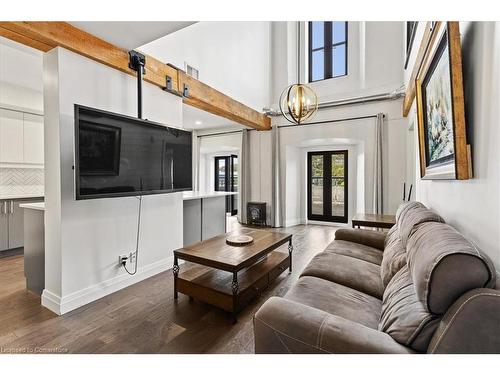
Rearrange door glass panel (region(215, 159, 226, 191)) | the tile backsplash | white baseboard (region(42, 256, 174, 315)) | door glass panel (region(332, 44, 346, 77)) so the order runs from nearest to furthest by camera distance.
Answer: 1. white baseboard (region(42, 256, 174, 315))
2. the tile backsplash
3. door glass panel (region(332, 44, 346, 77))
4. door glass panel (region(215, 159, 226, 191))

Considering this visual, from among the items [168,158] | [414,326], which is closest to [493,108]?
[414,326]

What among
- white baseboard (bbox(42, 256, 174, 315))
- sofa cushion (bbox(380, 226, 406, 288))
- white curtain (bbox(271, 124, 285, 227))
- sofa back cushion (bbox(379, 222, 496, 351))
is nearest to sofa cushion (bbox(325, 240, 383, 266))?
sofa cushion (bbox(380, 226, 406, 288))

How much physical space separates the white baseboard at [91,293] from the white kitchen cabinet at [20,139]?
110 inches

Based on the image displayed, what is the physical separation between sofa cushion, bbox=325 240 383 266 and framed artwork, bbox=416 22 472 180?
821 mm

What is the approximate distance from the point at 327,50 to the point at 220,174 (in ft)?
14.3

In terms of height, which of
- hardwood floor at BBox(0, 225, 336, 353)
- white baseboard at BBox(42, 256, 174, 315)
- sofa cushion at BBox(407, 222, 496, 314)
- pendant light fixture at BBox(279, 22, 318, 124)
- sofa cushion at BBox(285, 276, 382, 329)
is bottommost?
hardwood floor at BBox(0, 225, 336, 353)

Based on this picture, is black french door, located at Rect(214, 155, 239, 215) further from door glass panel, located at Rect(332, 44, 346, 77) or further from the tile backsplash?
the tile backsplash

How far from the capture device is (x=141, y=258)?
9.04 feet

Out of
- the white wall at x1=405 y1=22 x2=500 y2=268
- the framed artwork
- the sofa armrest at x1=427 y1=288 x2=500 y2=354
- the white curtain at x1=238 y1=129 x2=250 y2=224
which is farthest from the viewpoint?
the white curtain at x1=238 y1=129 x2=250 y2=224

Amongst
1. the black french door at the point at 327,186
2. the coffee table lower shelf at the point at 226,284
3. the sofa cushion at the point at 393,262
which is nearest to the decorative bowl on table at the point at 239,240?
the coffee table lower shelf at the point at 226,284

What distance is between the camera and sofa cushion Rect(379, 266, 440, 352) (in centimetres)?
88

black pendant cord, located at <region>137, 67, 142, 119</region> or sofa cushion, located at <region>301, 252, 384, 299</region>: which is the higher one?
black pendant cord, located at <region>137, 67, 142, 119</region>

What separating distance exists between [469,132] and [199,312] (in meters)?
2.19

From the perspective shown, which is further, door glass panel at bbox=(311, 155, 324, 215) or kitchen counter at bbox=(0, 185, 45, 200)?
door glass panel at bbox=(311, 155, 324, 215)
